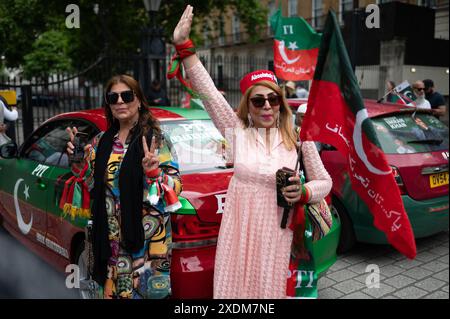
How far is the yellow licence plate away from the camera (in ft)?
14.7

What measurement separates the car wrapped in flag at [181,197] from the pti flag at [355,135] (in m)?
0.72

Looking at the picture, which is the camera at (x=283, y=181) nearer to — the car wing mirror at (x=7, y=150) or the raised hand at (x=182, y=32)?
the raised hand at (x=182, y=32)

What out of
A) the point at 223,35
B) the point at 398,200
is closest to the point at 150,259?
the point at 398,200

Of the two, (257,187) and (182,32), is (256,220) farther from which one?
(182,32)

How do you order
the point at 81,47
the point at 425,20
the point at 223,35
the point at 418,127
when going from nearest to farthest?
the point at 418,127 → the point at 425,20 → the point at 223,35 → the point at 81,47

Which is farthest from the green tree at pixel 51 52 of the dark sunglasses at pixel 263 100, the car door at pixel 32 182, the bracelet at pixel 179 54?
the dark sunglasses at pixel 263 100

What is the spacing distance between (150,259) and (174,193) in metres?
0.40

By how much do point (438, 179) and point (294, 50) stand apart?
102 inches

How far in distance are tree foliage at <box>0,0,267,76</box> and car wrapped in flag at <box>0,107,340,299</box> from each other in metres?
1.08

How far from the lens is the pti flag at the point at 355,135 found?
1.76 m

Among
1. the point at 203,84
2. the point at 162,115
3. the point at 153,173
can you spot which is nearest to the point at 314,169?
the point at 203,84

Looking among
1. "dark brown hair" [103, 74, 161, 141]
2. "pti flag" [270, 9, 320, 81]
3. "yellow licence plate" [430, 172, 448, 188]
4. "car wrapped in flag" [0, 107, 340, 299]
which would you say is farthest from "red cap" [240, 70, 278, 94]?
"pti flag" [270, 9, 320, 81]

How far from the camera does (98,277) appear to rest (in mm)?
2451
